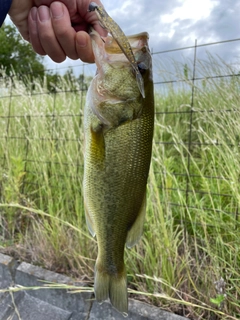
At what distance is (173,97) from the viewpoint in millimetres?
5586

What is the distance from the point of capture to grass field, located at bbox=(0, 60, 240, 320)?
8.22 ft

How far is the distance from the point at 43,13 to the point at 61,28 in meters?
0.11

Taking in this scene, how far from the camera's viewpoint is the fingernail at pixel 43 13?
4.88ft

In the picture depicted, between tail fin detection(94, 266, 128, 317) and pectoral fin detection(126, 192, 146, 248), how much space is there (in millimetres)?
163

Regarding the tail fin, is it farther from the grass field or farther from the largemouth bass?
the grass field

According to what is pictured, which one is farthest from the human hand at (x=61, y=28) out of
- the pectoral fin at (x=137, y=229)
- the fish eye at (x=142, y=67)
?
the pectoral fin at (x=137, y=229)

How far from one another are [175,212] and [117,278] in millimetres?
1930

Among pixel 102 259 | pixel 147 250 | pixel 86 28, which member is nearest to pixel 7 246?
pixel 147 250

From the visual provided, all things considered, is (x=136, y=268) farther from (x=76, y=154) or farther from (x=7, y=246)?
(x=76, y=154)

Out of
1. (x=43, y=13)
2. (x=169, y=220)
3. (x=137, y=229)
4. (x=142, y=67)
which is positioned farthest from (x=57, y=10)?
(x=169, y=220)

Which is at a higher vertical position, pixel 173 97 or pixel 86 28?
pixel 173 97

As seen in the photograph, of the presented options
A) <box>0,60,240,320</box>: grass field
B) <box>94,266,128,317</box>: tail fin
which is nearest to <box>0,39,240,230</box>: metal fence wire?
<box>0,60,240,320</box>: grass field

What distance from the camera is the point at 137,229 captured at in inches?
56.1

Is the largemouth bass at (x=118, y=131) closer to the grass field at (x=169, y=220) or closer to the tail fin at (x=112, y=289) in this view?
the tail fin at (x=112, y=289)
